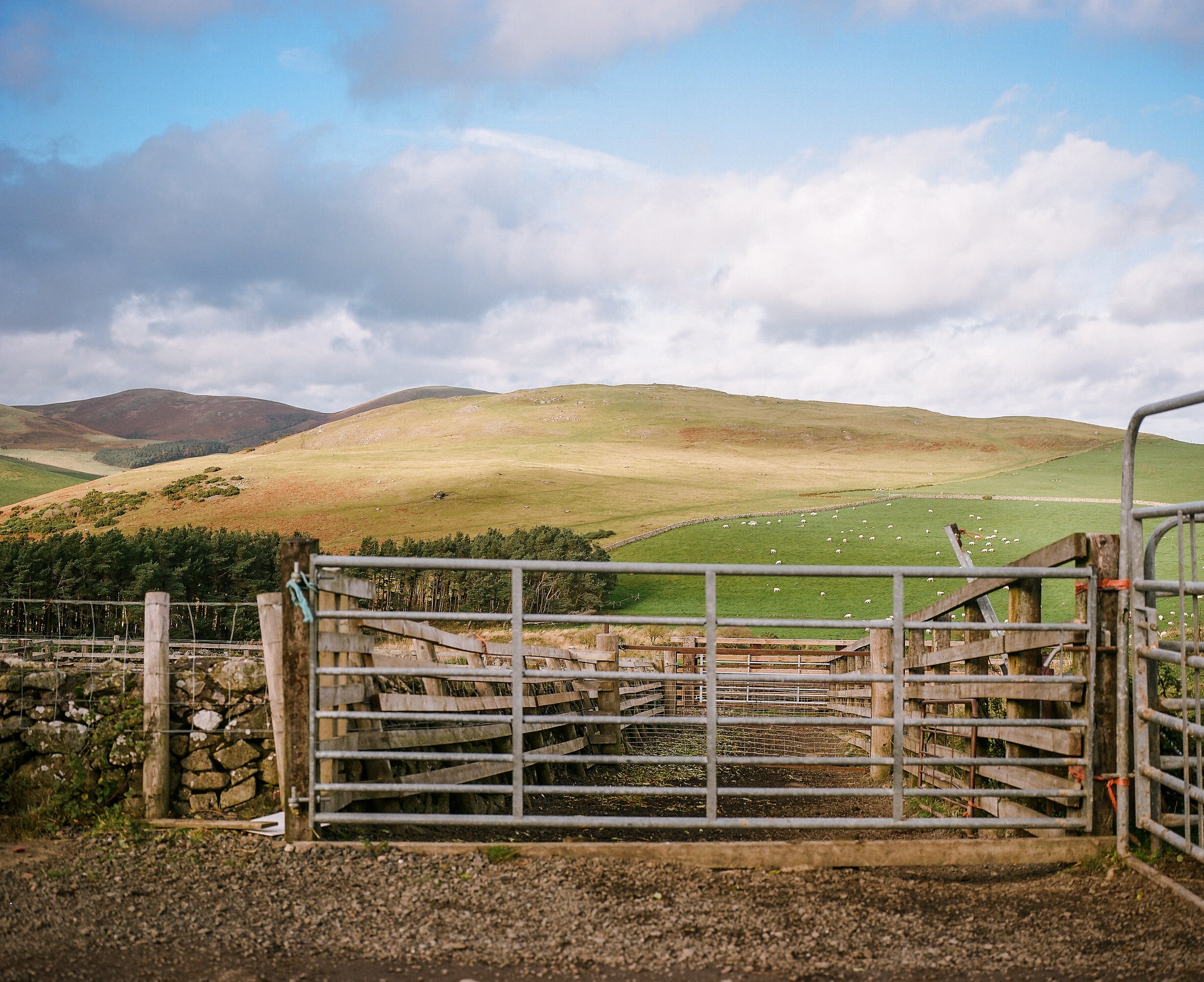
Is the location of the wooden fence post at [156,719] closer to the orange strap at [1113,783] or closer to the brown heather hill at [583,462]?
the orange strap at [1113,783]

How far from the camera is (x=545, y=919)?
14.7 ft

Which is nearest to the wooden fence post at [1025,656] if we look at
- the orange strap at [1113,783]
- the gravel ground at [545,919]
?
the orange strap at [1113,783]

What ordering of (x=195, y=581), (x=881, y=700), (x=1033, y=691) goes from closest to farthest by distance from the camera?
(x=1033, y=691)
(x=881, y=700)
(x=195, y=581)

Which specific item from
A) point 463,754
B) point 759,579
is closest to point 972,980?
point 463,754

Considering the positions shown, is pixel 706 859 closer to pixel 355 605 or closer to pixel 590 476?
pixel 355 605

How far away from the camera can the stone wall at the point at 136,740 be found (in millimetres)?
6215

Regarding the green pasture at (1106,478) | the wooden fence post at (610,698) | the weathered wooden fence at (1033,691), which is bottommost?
the wooden fence post at (610,698)

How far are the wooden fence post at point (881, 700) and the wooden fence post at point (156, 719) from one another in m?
7.00

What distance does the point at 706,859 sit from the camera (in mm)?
5285

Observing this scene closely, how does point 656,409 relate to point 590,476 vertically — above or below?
above

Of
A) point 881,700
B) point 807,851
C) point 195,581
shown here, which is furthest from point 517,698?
point 195,581

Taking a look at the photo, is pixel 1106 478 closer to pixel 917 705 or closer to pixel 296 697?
pixel 917 705

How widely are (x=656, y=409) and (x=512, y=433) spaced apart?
28133mm

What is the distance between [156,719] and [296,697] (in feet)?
4.81
